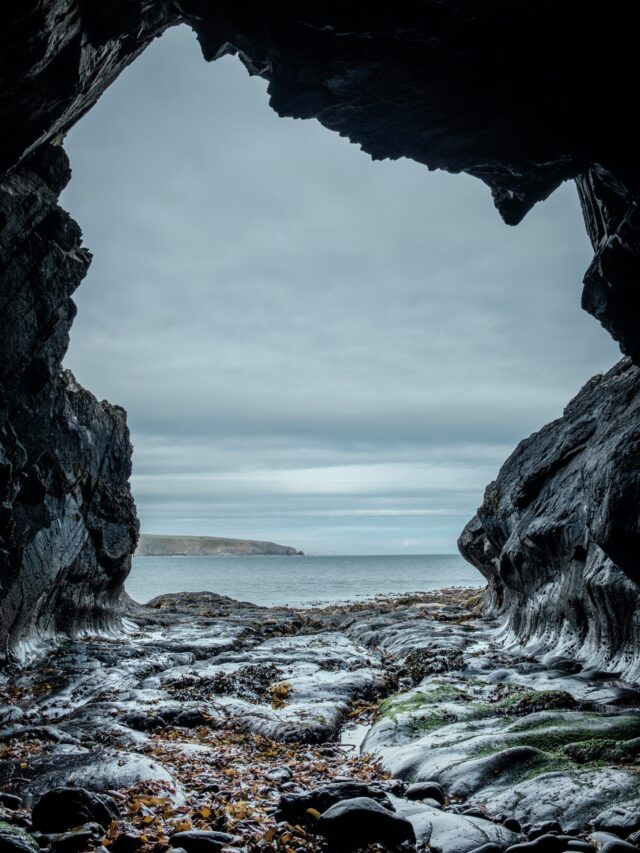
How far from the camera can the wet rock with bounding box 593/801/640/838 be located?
6286 mm

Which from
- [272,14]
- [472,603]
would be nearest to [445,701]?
[272,14]

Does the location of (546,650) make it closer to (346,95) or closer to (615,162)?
(615,162)

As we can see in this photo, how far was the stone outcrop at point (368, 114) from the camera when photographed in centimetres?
1184

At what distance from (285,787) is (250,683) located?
9.70m

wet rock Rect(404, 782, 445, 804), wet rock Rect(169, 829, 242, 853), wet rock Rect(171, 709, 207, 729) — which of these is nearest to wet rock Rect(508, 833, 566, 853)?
wet rock Rect(404, 782, 445, 804)

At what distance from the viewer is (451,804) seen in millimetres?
7562

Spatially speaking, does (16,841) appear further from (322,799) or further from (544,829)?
(544,829)

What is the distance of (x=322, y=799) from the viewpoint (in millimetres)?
6938

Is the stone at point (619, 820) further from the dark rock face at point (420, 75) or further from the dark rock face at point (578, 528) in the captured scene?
the dark rock face at point (420, 75)

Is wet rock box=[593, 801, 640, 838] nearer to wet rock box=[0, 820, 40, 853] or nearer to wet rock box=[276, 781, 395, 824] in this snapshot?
wet rock box=[276, 781, 395, 824]

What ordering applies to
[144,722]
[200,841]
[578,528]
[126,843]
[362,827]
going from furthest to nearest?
[578,528], [144,722], [362,827], [200,841], [126,843]

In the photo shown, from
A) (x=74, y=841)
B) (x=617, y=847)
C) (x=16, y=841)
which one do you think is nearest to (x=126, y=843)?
(x=74, y=841)

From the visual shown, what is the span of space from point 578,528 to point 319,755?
39.6ft

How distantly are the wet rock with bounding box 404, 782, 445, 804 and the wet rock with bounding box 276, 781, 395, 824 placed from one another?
683mm
